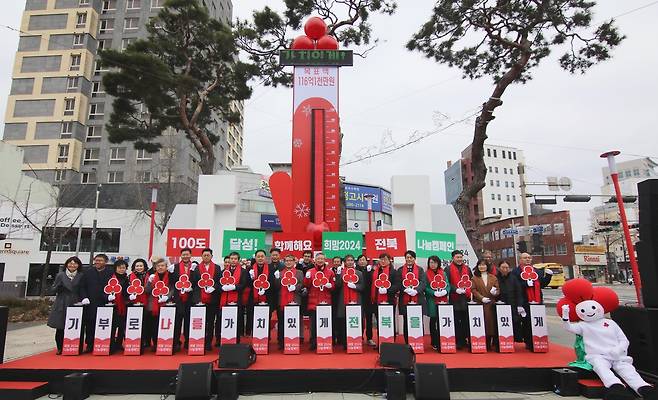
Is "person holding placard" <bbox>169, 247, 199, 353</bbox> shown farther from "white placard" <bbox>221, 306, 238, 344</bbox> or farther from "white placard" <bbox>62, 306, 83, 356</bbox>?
"white placard" <bbox>62, 306, 83, 356</bbox>

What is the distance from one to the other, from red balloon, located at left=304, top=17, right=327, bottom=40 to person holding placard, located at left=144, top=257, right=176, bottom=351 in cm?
812

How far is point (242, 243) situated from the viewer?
9.17 meters

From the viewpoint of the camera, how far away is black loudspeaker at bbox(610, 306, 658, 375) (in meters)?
4.91

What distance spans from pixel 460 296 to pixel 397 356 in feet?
6.51

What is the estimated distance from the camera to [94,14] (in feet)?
113

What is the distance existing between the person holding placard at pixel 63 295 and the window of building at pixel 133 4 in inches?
1398

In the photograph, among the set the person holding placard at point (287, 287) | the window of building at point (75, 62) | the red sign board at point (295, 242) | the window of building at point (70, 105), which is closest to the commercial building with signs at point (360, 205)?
the window of building at point (70, 105)

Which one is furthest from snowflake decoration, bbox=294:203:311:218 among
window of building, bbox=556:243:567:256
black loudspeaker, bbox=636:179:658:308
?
window of building, bbox=556:243:567:256

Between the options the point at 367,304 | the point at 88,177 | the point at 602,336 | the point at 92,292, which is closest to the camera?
the point at 602,336

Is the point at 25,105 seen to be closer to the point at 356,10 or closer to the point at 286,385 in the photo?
the point at 356,10

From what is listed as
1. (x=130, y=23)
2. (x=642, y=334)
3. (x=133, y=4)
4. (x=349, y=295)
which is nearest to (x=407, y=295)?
(x=349, y=295)

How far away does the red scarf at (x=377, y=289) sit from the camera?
21.9 ft

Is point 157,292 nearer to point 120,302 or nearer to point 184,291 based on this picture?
point 184,291

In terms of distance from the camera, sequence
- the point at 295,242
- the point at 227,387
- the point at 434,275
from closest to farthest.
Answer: the point at 227,387 → the point at 434,275 → the point at 295,242
